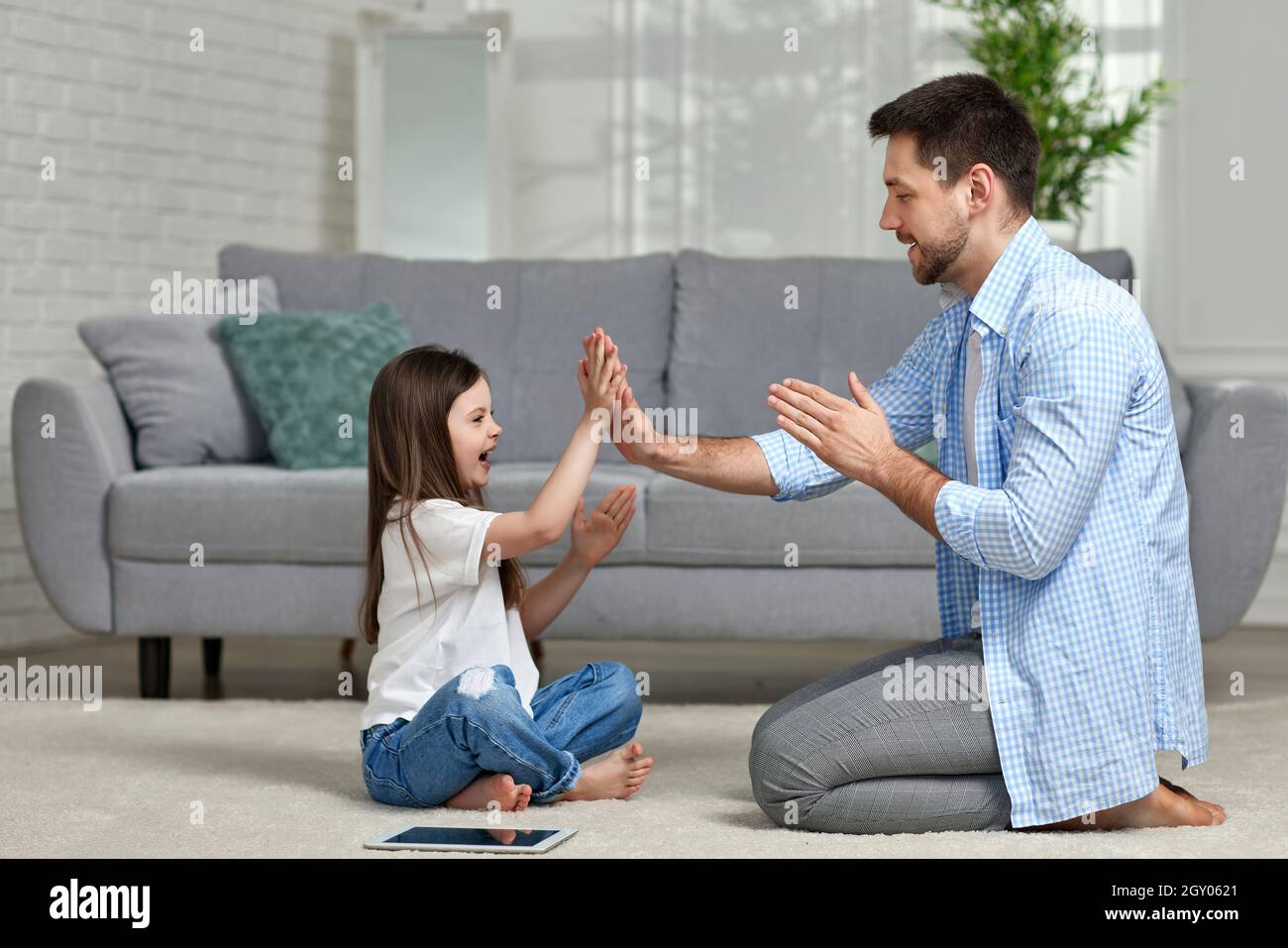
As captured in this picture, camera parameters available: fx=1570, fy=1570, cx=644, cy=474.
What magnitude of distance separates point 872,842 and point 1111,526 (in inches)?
19.4

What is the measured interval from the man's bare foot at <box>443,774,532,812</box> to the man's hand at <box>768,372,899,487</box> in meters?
0.61

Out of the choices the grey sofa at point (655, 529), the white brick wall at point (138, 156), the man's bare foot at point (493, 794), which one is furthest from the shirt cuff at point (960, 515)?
the white brick wall at point (138, 156)

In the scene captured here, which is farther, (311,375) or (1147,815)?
Answer: (311,375)

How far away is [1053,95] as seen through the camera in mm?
4418

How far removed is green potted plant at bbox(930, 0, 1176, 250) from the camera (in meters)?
4.31

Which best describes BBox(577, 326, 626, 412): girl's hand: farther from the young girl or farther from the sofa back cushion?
the sofa back cushion

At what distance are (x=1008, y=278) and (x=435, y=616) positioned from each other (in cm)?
91

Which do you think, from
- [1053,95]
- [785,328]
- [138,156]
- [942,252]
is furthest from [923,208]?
[138,156]

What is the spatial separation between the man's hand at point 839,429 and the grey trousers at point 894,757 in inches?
10.8

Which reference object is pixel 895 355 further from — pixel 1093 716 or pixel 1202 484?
pixel 1093 716

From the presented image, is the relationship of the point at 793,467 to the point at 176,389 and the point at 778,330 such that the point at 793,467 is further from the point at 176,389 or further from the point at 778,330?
the point at 176,389

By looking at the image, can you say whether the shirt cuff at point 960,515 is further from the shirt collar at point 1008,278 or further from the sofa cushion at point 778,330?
the sofa cushion at point 778,330
